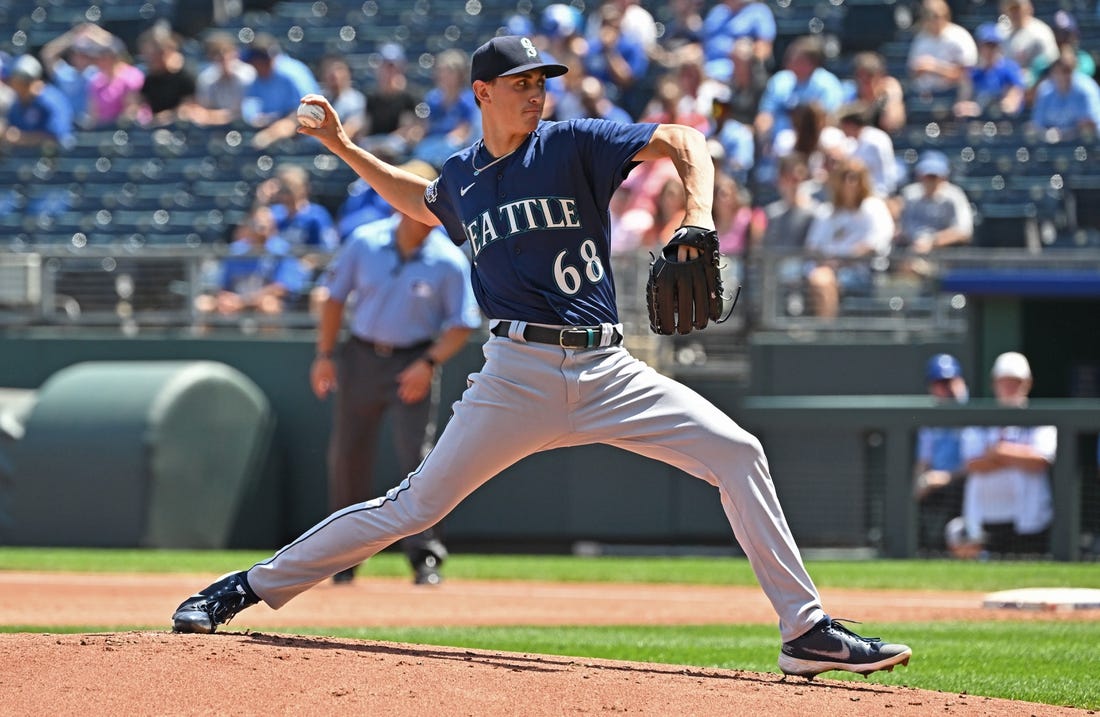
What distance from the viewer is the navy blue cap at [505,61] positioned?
5.03m

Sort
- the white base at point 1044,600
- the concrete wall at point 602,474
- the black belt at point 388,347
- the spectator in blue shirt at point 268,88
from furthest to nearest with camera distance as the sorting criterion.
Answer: the spectator in blue shirt at point 268,88, the concrete wall at point 602,474, the black belt at point 388,347, the white base at point 1044,600

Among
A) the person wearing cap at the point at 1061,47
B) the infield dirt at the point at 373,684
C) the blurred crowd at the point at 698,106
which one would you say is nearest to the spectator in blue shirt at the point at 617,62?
the blurred crowd at the point at 698,106

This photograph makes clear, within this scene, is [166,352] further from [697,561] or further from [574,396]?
[574,396]

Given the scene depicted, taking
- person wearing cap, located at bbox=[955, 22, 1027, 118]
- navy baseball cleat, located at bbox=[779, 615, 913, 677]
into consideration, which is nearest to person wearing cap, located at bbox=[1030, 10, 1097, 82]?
person wearing cap, located at bbox=[955, 22, 1027, 118]

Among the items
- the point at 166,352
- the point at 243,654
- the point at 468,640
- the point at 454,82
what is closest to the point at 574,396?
the point at 243,654

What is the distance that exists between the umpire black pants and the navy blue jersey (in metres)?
4.15

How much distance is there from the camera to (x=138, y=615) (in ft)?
25.1

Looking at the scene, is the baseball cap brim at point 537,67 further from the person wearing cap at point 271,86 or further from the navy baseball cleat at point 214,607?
the person wearing cap at point 271,86

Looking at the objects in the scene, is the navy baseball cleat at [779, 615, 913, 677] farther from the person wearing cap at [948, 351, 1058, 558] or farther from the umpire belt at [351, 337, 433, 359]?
the person wearing cap at [948, 351, 1058, 558]

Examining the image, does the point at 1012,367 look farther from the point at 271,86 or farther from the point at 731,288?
the point at 271,86

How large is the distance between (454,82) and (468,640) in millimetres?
9053

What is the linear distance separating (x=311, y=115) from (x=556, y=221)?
0.94m

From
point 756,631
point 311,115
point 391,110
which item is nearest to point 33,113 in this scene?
point 391,110

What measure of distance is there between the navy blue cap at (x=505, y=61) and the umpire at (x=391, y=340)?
4.01 meters
